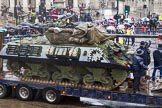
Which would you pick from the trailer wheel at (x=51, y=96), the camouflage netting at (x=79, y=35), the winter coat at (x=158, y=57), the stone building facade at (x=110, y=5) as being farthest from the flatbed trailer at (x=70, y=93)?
the stone building facade at (x=110, y=5)

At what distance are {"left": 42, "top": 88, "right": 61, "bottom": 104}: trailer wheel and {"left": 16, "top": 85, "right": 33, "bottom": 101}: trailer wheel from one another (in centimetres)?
55

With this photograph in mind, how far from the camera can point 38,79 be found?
1638 centimetres

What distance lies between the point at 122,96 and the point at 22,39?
4780 mm

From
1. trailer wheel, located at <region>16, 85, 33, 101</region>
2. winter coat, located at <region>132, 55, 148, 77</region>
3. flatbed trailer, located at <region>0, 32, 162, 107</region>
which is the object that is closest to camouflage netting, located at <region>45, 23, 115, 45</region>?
flatbed trailer, located at <region>0, 32, 162, 107</region>

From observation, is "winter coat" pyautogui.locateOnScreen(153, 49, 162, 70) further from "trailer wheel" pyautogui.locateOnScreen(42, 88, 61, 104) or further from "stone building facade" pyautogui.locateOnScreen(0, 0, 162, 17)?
"stone building facade" pyautogui.locateOnScreen(0, 0, 162, 17)

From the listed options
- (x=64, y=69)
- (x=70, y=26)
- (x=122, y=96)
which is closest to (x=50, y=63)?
(x=64, y=69)

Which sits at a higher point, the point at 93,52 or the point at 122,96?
the point at 93,52

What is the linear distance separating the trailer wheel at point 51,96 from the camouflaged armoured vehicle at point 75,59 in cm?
35

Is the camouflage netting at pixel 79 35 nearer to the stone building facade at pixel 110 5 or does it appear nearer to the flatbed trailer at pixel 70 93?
the flatbed trailer at pixel 70 93

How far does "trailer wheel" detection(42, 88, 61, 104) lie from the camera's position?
15.6 metres

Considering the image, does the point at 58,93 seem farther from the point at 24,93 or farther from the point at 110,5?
the point at 110,5

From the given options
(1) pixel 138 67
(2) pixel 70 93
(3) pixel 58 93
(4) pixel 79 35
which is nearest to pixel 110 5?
(4) pixel 79 35

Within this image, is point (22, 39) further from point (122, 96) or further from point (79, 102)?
point (122, 96)

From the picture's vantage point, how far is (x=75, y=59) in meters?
15.3
